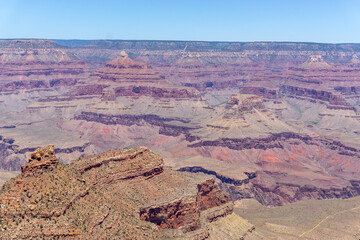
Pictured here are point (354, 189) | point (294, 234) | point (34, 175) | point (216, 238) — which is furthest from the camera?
point (354, 189)

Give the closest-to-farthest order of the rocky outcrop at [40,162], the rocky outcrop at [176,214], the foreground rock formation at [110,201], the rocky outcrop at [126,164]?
the foreground rock formation at [110,201] → the rocky outcrop at [40,162] → the rocky outcrop at [176,214] → the rocky outcrop at [126,164]

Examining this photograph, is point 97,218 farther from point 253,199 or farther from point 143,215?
point 253,199

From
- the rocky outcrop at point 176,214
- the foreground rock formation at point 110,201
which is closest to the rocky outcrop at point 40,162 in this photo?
the foreground rock formation at point 110,201

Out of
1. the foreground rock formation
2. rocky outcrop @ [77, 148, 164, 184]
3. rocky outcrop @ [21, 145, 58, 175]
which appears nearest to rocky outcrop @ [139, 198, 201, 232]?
the foreground rock formation

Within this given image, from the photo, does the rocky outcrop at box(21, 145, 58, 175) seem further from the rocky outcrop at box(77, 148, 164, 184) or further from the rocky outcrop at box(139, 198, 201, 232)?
the rocky outcrop at box(139, 198, 201, 232)

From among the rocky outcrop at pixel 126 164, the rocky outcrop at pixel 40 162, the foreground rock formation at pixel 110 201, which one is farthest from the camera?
the rocky outcrop at pixel 126 164

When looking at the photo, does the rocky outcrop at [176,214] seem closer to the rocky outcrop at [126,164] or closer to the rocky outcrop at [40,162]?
the rocky outcrop at [126,164]

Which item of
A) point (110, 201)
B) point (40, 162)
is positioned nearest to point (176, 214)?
point (110, 201)

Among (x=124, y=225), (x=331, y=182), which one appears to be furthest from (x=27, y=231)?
(x=331, y=182)
